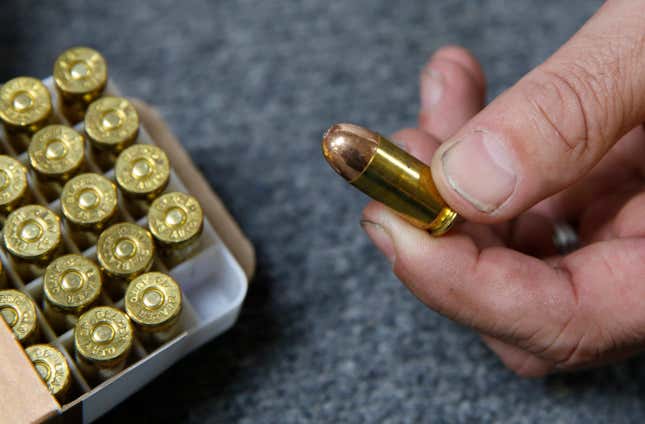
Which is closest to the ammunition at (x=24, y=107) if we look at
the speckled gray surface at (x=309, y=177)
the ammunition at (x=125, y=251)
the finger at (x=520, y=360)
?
the ammunition at (x=125, y=251)

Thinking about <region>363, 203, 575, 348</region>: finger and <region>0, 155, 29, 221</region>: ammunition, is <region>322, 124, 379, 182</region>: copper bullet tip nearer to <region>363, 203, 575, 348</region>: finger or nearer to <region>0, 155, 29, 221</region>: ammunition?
<region>363, 203, 575, 348</region>: finger

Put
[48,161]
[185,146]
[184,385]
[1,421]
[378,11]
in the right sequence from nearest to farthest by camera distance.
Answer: [1,421], [48,161], [184,385], [185,146], [378,11]

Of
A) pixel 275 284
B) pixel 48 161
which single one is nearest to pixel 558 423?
pixel 275 284

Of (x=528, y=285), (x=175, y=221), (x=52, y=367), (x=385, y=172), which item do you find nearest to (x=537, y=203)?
(x=528, y=285)

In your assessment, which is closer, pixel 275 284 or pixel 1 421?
pixel 1 421

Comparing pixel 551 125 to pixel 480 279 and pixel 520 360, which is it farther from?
pixel 520 360

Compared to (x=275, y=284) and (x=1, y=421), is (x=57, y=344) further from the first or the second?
(x=275, y=284)

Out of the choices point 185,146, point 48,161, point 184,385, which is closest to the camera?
point 48,161

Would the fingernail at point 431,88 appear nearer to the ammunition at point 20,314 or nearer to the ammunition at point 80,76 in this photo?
the ammunition at point 80,76
